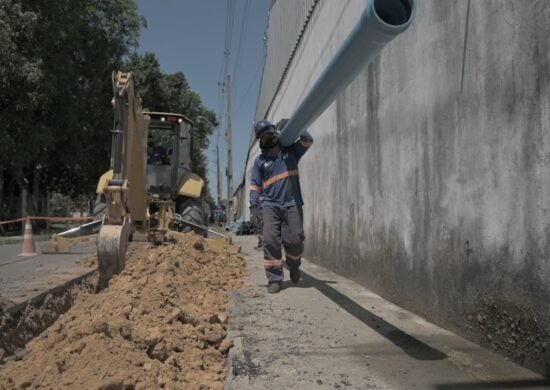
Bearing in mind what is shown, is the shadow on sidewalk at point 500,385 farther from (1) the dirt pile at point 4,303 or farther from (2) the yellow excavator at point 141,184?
(1) the dirt pile at point 4,303

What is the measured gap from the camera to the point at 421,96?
3992mm

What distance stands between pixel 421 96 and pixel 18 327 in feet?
13.2

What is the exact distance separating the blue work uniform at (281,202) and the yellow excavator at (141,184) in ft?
4.61

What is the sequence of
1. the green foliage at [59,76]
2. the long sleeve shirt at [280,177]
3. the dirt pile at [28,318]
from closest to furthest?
the dirt pile at [28,318] → the long sleeve shirt at [280,177] → the green foliage at [59,76]

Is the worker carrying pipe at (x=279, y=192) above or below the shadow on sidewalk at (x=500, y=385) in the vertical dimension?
above

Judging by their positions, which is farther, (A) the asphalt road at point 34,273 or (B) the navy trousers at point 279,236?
(A) the asphalt road at point 34,273

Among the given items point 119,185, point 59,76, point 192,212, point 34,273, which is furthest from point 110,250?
point 59,76

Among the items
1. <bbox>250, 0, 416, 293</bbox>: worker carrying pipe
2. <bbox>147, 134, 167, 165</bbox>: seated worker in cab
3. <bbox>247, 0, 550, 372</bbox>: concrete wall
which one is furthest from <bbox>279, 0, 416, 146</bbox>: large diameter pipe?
<bbox>147, 134, 167, 165</bbox>: seated worker in cab

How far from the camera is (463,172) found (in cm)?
337

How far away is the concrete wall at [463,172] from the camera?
8.85 ft

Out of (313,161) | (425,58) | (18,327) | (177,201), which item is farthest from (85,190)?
(425,58)

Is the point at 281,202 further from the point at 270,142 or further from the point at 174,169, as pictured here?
the point at 174,169

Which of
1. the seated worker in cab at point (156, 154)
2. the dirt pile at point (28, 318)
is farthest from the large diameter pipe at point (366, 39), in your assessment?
the seated worker in cab at point (156, 154)

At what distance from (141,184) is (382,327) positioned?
382 cm
